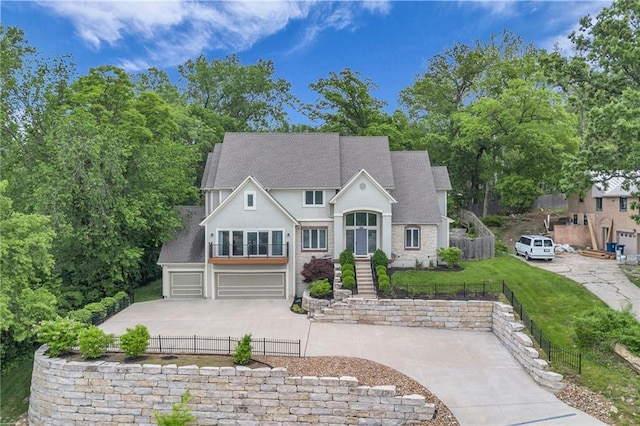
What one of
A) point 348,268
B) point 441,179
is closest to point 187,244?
point 348,268

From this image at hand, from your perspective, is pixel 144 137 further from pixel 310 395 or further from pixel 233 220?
pixel 310 395

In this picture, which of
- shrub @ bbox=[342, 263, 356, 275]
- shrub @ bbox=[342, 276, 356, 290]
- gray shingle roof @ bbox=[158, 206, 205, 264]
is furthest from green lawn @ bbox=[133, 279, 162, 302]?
shrub @ bbox=[342, 276, 356, 290]

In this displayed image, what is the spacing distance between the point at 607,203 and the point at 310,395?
2693 cm

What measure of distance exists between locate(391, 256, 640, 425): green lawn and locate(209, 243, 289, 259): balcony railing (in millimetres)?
6535

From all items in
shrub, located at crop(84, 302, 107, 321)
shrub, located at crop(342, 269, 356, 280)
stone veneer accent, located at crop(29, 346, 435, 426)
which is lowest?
stone veneer accent, located at crop(29, 346, 435, 426)

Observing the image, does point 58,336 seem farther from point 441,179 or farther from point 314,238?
point 441,179

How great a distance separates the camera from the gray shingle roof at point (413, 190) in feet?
79.2

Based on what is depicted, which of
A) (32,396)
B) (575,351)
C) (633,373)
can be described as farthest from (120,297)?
(633,373)

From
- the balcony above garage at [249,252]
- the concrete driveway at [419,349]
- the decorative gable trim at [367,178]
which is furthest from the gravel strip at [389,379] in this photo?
the decorative gable trim at [367,178]

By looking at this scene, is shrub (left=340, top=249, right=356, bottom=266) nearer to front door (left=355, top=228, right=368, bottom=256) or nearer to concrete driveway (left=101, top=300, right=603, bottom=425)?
front door (left=355, top=228, right=368, bottom=256)

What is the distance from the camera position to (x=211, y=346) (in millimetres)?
15164

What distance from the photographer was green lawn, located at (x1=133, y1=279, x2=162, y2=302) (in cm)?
2345

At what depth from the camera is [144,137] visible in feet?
81.0

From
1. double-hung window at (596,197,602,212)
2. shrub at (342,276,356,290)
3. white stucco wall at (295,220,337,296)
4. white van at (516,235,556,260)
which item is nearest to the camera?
shrub at (342,276,356,290)
